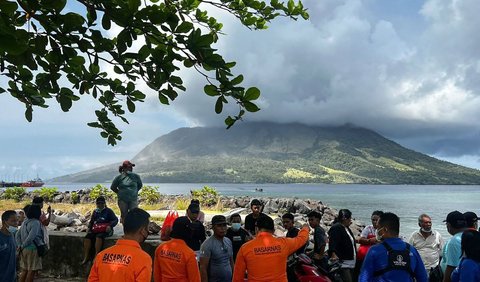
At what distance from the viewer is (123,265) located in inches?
130

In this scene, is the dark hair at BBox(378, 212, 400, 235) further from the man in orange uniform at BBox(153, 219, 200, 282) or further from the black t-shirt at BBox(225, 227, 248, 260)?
the black t-shirt at BBox(225, 227, 248, 260)

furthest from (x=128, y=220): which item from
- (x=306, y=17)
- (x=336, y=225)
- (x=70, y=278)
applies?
(x=70, y=278)

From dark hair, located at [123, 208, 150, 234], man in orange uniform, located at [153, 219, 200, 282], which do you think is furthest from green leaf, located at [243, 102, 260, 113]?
man in orange uniform, located at [153, 219, 200, 282]

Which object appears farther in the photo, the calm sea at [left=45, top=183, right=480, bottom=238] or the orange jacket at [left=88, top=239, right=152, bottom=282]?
the calm sea at [left=45, top=183, right=480, bottom=238]

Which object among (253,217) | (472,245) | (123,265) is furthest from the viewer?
(253,217)

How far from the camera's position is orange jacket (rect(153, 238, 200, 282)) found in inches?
184

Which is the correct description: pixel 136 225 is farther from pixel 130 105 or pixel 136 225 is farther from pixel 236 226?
pixel 236 226

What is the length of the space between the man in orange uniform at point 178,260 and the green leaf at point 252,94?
2.61m

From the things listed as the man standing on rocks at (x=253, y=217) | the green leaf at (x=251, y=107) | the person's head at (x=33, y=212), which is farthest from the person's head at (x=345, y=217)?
the person's head at (x=33, y=212)

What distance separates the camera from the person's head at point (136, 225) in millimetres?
3465

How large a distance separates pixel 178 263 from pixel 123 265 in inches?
58.6

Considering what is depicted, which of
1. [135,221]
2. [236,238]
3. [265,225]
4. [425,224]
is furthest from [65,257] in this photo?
[425,224]

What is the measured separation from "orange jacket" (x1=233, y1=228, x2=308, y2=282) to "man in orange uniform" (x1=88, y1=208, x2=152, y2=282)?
1.68 meters

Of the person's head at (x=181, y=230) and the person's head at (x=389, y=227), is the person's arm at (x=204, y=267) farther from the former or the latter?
the person's head at (x=389, y=227)
